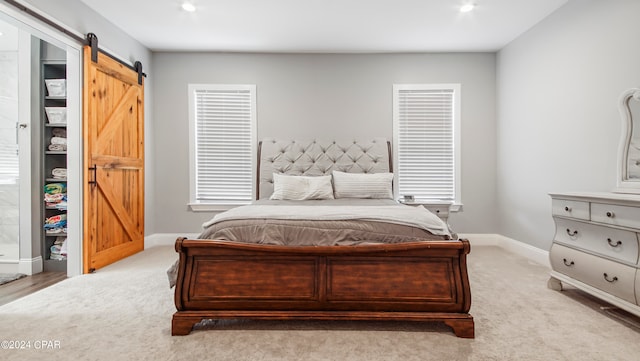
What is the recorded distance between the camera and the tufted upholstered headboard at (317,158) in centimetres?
411

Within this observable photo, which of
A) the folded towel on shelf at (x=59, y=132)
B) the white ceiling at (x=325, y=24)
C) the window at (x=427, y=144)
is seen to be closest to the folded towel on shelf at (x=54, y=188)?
the folded towel on shelf at (x=59, y=132)

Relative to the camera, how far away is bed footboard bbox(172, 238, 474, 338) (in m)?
1.92

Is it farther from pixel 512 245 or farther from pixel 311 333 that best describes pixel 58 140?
pixel 512 245

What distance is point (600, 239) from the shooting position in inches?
88.2

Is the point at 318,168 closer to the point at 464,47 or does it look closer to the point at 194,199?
the point at 194,199

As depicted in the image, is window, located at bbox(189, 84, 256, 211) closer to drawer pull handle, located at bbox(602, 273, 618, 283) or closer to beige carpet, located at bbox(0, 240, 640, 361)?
beige carpet, located at bbox(0, 240, 640, 361)

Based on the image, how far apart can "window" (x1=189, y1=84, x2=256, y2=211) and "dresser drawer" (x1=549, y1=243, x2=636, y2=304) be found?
348 centimetres

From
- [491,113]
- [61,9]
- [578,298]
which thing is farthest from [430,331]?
[61,9]

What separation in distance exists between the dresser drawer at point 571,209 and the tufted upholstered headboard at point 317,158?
75.2 inches

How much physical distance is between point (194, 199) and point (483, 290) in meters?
3.66

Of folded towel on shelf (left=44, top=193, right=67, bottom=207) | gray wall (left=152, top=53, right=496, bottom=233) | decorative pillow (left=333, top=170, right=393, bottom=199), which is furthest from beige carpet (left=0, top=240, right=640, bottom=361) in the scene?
gray wall (left=152, top=53, right=496, bottom=233)

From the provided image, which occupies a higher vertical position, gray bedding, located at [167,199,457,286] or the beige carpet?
A: gray bedding, located at [167,199,457,286]

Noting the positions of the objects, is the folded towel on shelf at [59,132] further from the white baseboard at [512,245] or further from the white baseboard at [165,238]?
the white baseboard at [512,245]

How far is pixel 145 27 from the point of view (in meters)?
3.68
